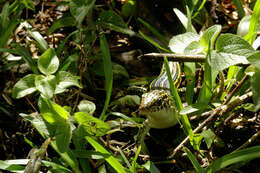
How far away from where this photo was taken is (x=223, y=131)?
2.25 meters

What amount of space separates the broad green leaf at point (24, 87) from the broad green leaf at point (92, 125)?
39 cm

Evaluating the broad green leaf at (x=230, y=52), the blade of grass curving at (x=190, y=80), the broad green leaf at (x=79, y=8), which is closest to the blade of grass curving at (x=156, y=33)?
the blade of grass curving at (x=190, y=80)

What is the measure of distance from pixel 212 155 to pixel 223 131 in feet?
0.69

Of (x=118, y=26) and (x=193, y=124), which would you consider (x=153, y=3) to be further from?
(x=193, y=124)

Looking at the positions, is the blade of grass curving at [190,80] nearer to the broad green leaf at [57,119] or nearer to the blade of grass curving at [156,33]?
the blade of grass curving at [156,33]

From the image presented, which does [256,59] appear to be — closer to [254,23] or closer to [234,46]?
[234,46]

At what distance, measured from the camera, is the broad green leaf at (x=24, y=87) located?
1980 millimetres

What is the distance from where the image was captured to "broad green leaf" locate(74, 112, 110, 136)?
6.20 feet

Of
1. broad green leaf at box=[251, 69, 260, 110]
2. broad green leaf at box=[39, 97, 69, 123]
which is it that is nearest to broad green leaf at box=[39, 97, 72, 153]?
broad green leaf at box=[39, 97, 69, 123]

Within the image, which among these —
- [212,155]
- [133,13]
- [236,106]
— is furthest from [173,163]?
[133,13]

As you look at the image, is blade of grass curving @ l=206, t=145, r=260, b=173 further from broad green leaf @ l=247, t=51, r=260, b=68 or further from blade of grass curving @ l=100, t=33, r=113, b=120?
blade of grass curving @ l=100, t=33, r=113, b=120

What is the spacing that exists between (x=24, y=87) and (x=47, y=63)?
0.71ft

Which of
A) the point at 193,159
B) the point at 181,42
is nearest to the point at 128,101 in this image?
the point at 181,42

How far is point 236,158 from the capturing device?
1762 millimetres
